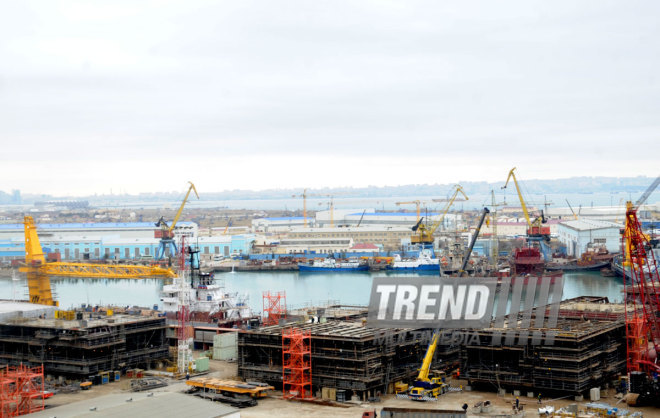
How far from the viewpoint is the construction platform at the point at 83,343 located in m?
19.2

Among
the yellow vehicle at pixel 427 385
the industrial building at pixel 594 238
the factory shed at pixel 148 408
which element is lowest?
the yellow vehicle at pixel 427 385

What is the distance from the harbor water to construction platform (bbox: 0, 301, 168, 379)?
40.8 ft

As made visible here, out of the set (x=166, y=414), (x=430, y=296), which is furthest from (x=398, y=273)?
(x=166, y=414)

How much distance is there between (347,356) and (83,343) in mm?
6334

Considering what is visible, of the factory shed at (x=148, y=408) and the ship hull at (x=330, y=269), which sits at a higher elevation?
the factory shed at (x=148, y=408)

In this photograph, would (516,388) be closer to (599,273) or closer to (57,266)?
(57,266)

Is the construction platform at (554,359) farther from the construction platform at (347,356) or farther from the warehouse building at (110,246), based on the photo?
the warehouse building at (110,246)

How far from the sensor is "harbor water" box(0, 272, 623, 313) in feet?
122

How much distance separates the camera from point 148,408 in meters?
13.9

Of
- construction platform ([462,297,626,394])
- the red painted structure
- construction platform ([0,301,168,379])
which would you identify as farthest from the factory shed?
the red painted structure

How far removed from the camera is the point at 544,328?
1770cm

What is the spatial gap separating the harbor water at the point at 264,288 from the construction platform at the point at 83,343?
12438 mm
